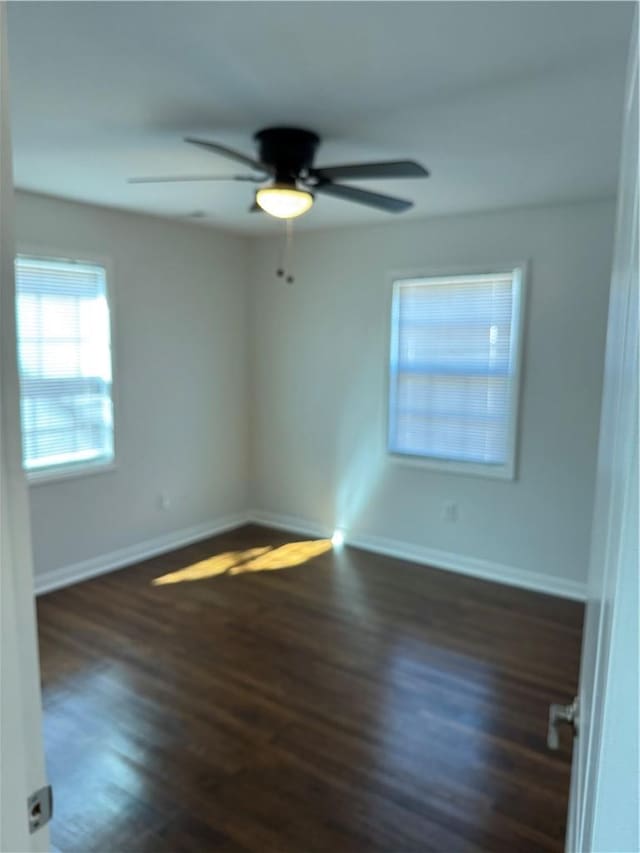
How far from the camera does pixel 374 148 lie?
107 inches

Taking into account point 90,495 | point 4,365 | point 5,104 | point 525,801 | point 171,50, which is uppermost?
point 171,50

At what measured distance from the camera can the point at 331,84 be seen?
202 centimetres

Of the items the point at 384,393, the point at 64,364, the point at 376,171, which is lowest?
the point at 384,393

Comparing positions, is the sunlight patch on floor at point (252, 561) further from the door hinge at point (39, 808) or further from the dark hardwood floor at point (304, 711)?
the door hinge at point (39, 808)

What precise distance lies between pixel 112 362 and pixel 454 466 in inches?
102

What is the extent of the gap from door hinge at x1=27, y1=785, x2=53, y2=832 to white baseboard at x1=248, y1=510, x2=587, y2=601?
12.3 feet

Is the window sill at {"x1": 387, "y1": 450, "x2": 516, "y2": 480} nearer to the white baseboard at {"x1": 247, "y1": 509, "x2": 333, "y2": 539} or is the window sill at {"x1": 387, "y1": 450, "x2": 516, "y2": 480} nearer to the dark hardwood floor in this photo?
the dark hardwood floor

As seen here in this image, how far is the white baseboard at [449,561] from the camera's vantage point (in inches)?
160

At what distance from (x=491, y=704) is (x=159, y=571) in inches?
101

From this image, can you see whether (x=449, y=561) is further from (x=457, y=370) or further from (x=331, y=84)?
(x=331, y=84)

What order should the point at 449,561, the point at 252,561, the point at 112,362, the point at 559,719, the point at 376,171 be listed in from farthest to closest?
the point at 252,561 → the point at 449,561 → the point at 112,362 → the point at 376,171 → the point at 559,719

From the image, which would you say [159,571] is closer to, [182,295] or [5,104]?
[182,295]

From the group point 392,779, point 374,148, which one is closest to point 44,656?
point 392,779

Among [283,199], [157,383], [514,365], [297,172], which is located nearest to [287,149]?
[297,172]
